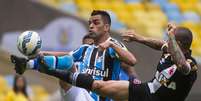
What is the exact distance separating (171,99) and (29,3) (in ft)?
25.5

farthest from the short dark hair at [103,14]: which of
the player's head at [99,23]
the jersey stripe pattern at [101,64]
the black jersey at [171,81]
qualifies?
the black jersey at [171,81]

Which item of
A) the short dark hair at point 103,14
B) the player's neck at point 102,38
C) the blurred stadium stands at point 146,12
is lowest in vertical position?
the blurred stadium stands at point 146,12

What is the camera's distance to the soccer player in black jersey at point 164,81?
33.2 ft

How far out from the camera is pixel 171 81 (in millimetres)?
10188

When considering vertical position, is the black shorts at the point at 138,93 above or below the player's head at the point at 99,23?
below

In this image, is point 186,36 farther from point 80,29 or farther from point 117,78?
point 80,29

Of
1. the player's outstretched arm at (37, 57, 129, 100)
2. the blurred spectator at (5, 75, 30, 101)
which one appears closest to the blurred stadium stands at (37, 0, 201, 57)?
the blurred spectator at (5, 75, 30, 101)

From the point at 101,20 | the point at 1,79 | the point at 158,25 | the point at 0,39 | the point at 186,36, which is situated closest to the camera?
the point at 186,36

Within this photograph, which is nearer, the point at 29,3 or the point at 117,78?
the point at 117,78

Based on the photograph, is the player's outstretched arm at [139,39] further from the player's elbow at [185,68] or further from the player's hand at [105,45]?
the player's elbow at [185,68]

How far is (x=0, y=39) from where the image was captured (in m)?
17.4

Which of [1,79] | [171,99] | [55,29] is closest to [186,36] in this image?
[171,99]

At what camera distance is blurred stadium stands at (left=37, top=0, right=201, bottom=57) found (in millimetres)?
18828

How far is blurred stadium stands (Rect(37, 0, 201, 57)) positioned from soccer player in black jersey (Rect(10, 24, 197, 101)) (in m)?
7.43
